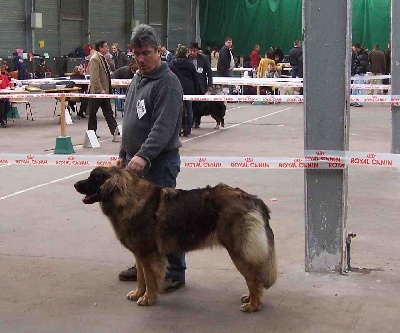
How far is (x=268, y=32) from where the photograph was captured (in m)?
39.2

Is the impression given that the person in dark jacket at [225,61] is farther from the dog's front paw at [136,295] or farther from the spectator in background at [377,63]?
the dog's front paw at [136,295]

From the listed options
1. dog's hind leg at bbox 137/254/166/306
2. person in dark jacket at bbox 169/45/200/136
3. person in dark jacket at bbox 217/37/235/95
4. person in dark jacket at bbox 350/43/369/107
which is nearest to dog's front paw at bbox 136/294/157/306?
dog's hind leg at bbox 137/254/166/306

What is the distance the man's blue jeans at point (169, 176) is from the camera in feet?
A: 18.9

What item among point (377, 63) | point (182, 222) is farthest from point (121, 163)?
point (377, 63)

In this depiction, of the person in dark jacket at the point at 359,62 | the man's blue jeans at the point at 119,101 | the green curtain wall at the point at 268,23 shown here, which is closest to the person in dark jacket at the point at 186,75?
the man's blue jeans at the point at 119,101

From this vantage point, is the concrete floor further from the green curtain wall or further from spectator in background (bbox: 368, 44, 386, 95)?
the green curtain wall

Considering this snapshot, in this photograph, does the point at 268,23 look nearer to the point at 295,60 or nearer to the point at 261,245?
the point at 295,60

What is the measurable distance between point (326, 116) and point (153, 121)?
54.5 inches

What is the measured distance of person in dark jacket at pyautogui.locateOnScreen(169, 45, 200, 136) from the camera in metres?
15.6

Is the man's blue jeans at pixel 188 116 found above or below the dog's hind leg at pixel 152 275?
above

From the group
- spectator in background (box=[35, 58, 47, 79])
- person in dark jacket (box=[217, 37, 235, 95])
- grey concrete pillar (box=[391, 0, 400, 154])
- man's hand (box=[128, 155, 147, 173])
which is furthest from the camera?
spectator in background (box=[35, 58, 47, 79])

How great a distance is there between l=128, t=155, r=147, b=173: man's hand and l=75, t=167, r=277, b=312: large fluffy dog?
9cm

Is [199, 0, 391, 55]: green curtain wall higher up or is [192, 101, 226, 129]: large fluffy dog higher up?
[199, 0, 391, 55]: green curtain wall

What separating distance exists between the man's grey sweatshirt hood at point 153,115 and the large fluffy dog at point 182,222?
33 centimetres
